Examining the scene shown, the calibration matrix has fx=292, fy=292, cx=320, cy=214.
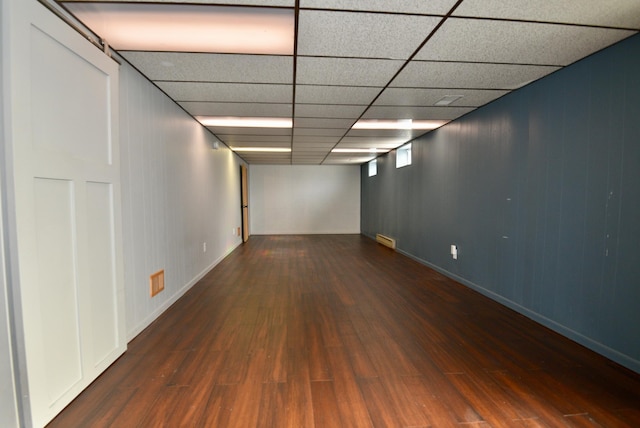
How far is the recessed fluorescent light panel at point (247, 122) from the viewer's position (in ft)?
13.1

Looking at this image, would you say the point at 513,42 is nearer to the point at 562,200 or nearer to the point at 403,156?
the point at 562,200

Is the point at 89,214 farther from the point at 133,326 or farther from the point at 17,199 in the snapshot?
the point at 133,326

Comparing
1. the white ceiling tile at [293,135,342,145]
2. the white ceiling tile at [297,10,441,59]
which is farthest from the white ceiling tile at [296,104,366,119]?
the white ceiling tile at [293,135,342,145]

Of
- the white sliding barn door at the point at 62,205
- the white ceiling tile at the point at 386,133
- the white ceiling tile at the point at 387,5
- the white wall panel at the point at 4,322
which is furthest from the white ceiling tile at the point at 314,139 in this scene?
the white wall panel at the point at 4,322

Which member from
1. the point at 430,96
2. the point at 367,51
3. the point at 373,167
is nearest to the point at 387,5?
the point at 367,51

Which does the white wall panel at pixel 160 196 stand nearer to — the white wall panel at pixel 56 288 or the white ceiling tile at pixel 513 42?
the white wall panel at pixel 56 288

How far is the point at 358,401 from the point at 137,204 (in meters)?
2.33

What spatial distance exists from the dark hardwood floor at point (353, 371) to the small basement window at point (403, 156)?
322 cm

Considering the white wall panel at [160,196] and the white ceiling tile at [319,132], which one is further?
the white ceiling tile at [319,132]

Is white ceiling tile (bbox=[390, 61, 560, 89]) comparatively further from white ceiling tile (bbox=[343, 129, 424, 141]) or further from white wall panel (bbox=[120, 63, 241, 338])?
white wall panel (bbox=[120, 63, 241, 338])

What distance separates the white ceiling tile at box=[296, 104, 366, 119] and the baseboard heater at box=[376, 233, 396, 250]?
11.7 feet

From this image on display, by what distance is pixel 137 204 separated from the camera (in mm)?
2557

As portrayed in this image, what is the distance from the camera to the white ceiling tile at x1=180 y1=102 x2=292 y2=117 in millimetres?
3386

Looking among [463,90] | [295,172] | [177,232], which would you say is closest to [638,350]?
[463,90]
